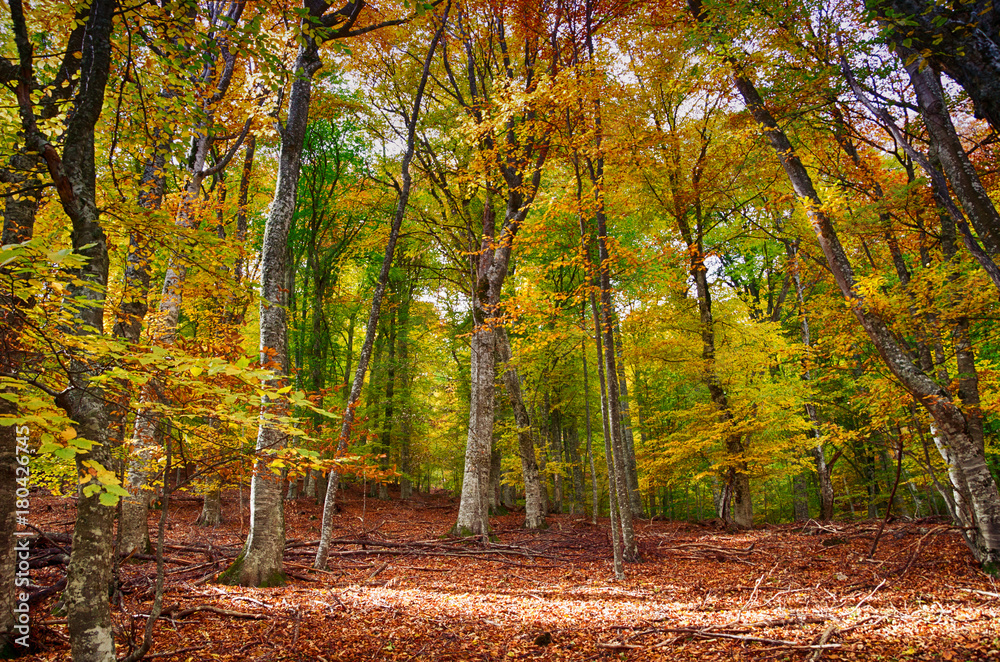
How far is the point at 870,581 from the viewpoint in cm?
587

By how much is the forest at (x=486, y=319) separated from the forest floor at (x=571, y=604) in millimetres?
57

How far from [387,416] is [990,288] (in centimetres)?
1705

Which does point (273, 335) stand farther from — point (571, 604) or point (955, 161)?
point (955, 161)

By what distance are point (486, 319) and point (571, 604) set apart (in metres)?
5.39

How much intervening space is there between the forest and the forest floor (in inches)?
2.2

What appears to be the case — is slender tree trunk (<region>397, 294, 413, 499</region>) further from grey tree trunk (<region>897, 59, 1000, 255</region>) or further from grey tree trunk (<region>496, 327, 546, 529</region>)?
grey tree trunk (<region>897, 59, 1000, 255</region>)

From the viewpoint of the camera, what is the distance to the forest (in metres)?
3.38

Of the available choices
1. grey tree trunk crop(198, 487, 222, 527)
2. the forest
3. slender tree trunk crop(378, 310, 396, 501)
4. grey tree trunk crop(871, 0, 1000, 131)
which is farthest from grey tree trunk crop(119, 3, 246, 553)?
slender tree trunk crop(378, 310, 396, 501)

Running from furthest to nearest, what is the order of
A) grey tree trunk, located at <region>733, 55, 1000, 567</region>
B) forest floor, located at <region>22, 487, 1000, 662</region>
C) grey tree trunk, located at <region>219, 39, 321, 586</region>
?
1. grey tree trunk, located at <region>733, 55, 1000, 567</region>
2. grey tree trunk, located at <region>219, 39, 321, 586</region>
3. forest floor, located at <region>22, 487, 1000, 662</region>

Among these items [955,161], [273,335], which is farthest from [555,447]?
[955,161]

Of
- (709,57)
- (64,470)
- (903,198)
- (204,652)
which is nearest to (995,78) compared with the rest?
(903,198)

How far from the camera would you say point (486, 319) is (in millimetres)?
9602

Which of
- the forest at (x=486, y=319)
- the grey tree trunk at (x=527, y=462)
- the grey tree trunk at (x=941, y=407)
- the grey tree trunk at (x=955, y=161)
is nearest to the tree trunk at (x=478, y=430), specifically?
the forest at (x=486, y=319)

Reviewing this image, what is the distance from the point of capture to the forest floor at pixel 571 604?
13.0ft
